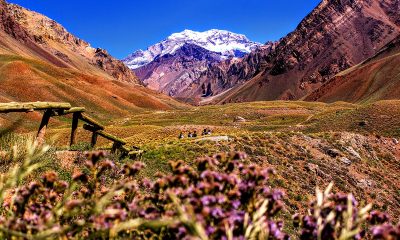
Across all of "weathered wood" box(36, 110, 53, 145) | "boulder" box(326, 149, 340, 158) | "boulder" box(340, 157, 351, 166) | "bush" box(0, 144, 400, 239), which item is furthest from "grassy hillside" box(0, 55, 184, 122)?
"bush" box(0, 144, 400, 239)

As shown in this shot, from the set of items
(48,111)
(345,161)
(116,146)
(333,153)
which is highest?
(48,111)

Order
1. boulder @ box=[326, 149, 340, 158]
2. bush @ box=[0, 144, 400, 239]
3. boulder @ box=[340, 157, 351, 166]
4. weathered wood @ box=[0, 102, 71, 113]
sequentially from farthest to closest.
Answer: boulder @ box=[326, 149, 340, 158]
boulder @ box=[340, 157, 351, 166]
weathered wood @ box=[0, 102, 71, 113]
bush @ box=[0, 144, 400, 239]

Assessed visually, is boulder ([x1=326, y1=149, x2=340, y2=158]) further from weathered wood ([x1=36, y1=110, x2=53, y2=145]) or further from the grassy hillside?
the grassy hillside

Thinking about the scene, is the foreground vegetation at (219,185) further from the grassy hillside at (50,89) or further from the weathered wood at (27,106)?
the grassy hillside at (50,89)

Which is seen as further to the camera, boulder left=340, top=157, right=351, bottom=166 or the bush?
boulder left=340, top=157, right=351, bottom=166

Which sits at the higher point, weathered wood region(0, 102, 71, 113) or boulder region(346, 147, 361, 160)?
weathered wood region(0, 102, 71, 113)

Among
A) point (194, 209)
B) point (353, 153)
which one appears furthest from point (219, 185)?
point (353, 153)

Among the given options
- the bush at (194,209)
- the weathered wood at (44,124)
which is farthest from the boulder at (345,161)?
the bush at (194,209)

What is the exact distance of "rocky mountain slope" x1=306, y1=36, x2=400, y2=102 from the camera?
122 m

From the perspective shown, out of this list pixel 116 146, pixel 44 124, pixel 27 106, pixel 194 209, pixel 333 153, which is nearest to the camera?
pixel 194 209

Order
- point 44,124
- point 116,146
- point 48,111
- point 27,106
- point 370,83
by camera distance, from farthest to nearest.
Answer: point 370,83
point 116,146
point 48,111
point 44,124
point 27,106

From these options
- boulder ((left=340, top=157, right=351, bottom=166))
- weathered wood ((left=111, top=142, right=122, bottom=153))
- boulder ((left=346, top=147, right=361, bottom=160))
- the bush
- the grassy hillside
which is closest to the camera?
the bush

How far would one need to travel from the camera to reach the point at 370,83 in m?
145

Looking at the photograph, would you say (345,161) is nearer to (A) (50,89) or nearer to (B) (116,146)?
(B) (116,146)
